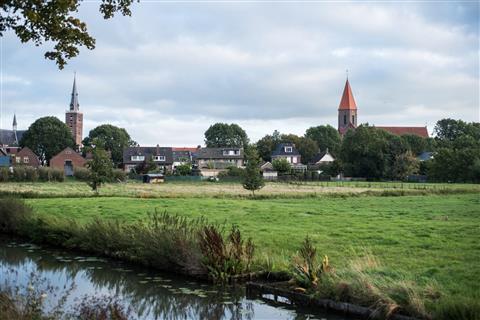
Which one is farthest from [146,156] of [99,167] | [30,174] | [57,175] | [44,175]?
[99,167]

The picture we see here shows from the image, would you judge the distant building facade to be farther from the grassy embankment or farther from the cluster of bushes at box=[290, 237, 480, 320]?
the cluster of bushes at box=[290, 237, 480, 320]

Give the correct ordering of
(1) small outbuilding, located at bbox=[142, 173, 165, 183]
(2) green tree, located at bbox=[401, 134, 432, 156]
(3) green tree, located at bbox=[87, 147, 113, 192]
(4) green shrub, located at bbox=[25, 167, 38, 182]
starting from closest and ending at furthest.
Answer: (3) green tree, located at bbox=[87, 147, 113, 192]
(4) green shrub, located at bbox=[25, 167, 38, 182]
(1) small outbuilding, located at bbox=[142, 173, 165, 183]
(2) green tree, located at bbox=[401, 134, 432, 156]

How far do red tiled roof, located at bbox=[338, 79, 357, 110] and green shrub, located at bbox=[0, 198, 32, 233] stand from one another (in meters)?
168

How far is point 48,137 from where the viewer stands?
417ft

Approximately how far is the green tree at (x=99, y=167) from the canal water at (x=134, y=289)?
1099 inches

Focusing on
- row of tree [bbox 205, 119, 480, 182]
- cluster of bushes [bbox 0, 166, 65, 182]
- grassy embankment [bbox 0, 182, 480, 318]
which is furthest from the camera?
row of tree [bbox 205, 119, 480, 182]

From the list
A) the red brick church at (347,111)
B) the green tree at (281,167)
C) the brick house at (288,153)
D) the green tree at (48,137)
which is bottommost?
the green tree at (281,167)

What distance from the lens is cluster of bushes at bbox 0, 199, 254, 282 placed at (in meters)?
15.3

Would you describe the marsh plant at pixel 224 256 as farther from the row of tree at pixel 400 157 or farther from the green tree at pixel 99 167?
the row of tree at pixel 400 157

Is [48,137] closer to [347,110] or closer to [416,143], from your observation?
[416,143]

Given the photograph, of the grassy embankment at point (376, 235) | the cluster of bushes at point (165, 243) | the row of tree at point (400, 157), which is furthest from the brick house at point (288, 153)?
the cluster of bushes at point (165, 243)

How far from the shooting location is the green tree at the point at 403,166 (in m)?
103

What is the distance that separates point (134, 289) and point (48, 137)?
392 feet

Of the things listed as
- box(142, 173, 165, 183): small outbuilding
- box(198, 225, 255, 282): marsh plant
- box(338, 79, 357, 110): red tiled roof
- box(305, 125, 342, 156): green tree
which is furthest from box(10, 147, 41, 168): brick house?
box(198, 225, 255, 282): marsh plant
